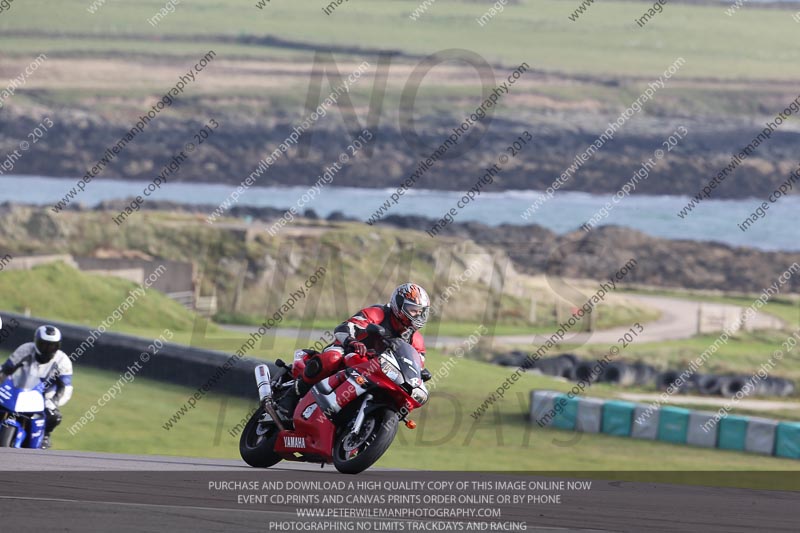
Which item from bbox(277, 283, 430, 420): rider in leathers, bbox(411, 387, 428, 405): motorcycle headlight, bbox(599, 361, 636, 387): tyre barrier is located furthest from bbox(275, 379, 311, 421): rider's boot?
bbox(599, 361, 636, 387): tyre barrier

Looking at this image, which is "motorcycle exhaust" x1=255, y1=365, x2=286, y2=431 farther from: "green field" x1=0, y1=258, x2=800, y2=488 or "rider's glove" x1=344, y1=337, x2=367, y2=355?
"green field" x1=0, y1=258, x2=800, y2=488

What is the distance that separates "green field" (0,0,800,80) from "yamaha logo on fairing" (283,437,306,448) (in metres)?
88.2

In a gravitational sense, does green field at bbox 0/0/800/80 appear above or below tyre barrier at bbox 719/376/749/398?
above

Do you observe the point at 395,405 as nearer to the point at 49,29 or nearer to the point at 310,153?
the point at 310,153

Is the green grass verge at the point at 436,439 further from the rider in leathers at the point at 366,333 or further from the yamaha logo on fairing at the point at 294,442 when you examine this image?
the rider in leathers at the point at 366,333

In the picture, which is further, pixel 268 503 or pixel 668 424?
pixel 668 424

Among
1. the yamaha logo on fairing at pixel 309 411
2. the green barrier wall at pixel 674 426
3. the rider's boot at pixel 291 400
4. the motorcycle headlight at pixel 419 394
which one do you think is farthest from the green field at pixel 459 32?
the motorcycle headlight at pixel 419 394

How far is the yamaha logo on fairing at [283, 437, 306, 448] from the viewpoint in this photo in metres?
10.7

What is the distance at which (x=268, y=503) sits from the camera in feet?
28.6

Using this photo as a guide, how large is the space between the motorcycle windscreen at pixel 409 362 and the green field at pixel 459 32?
88944 millimetres

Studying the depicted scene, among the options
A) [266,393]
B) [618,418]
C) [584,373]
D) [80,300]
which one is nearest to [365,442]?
[266,393]

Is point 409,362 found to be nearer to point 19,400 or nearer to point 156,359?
point 19,400

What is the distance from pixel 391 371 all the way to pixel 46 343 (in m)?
4.65

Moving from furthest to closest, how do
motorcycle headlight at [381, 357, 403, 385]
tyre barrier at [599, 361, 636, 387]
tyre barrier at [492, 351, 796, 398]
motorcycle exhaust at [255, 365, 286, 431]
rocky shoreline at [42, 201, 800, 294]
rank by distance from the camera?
rocky shoreline at [42, 201, 800, 294] → tyre barrier at [599, 361, 636, 387] → tyre barrier at [492, 351, 796, 398] → motorcycle exhaust at [255, 365, 286, 431] → motorcycle headlight at [381, 357, 403, 385]
